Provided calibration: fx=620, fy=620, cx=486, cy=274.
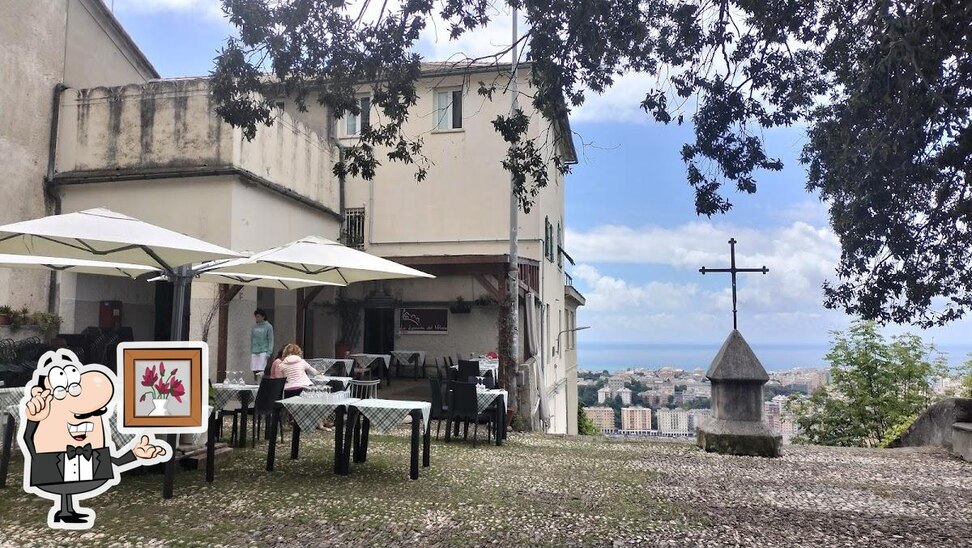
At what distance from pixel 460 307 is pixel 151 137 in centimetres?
794

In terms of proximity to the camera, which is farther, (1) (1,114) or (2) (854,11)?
(1) (1,114)

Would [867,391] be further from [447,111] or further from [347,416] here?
[347,416]

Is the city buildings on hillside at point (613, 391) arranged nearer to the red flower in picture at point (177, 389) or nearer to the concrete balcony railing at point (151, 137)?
the concrete balcony railing at point (151, 137)

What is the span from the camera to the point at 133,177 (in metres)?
11.5

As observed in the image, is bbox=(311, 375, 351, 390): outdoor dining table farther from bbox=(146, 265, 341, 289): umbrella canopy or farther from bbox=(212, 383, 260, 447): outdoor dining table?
bbox=(146, 265, 341, 289): umbrella canopy

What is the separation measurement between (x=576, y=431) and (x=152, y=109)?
1962cm

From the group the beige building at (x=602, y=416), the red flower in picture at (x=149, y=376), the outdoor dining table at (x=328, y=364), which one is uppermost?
the red flower in picture at (x=149, y=376)

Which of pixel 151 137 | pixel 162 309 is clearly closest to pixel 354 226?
pixel 162 309

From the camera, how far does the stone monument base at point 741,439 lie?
829 centimetres

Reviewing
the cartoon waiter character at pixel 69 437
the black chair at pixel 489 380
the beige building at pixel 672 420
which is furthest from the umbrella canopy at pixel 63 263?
the beige building at pixel 672 420

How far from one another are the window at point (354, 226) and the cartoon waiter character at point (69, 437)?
44.1ft

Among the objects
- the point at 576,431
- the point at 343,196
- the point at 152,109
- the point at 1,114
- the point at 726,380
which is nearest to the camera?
the point at 726,380

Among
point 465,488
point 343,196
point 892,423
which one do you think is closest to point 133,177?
→ point 343,196

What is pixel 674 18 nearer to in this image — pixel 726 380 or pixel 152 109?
pixel 726 380
